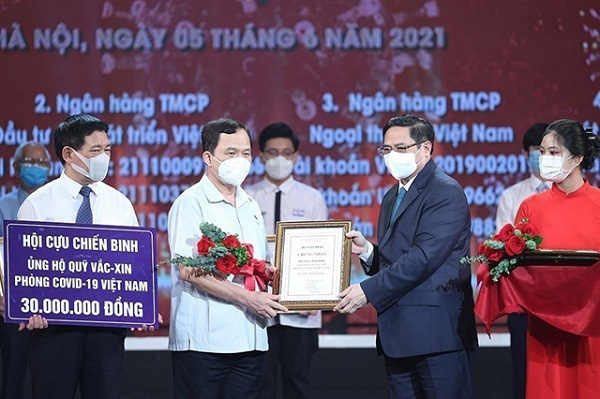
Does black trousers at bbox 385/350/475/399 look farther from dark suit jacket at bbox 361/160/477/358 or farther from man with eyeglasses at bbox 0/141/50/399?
man with eyeglasses at bbox 0/141/50/399

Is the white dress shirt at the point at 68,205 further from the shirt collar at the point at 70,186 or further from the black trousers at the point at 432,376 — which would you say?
the black trousers at the point at 432,376

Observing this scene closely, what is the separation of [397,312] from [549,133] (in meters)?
1.05

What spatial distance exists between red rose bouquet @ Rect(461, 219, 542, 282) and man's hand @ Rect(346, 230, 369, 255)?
459mm

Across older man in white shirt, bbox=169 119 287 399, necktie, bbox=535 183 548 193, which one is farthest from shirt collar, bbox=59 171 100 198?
necktie, bbox=535 183 548 193

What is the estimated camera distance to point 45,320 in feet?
11.5

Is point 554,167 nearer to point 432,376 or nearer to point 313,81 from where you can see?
point 432,376

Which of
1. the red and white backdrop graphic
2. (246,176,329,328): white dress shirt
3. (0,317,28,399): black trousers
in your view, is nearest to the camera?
(0,317,28,399): black trousers

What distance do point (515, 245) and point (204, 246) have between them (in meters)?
1.25

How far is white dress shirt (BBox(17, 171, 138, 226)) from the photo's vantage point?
143 inches

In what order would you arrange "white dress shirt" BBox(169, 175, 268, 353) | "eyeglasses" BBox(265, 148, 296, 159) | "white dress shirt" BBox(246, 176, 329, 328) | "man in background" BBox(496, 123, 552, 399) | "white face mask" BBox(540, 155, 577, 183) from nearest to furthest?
1. "white dress shirt" BBox(169, 175, 268, 353)
2. "white face mask" BBox(540, 155, 577, 183)
3. "man in background" BBox(496, 123, 552, 399)
4. "white dress shirt" BBox(246, 176, 329, 328)
5. "eyeglasses" BBox(265, 148, 296, 159)

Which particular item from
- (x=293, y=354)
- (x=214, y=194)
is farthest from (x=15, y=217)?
(x=214, y=194)

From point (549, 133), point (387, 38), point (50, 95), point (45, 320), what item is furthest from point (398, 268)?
point (50, 95)

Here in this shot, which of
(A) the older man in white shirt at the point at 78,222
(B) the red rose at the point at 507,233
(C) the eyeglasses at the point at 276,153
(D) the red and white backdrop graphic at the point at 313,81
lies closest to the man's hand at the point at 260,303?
(A) the older man in white shirt at the point at 78,222

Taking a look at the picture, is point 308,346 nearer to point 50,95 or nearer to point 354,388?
point 354,388
